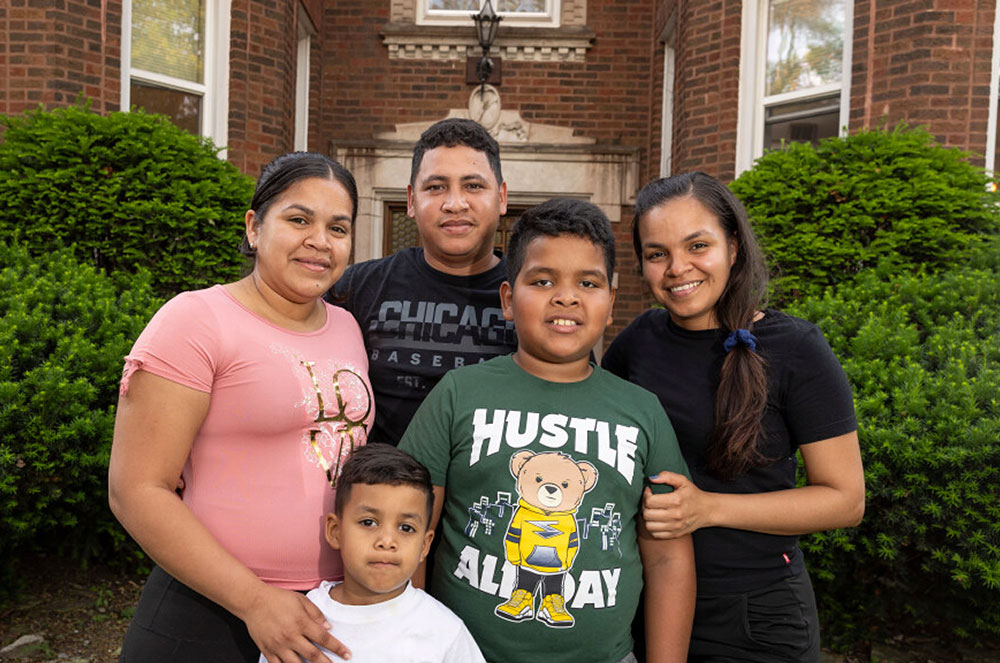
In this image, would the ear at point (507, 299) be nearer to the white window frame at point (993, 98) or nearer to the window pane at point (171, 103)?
the white window frame at point (993, 98)

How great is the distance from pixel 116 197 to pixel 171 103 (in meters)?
2.25

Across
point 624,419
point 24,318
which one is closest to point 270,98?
point 24,318

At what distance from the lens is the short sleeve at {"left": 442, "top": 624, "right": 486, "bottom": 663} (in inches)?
62.8

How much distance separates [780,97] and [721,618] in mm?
6204

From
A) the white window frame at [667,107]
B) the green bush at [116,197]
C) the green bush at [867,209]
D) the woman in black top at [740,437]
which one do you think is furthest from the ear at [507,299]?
the white window frame at [667,107]

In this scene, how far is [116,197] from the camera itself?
5098 mm

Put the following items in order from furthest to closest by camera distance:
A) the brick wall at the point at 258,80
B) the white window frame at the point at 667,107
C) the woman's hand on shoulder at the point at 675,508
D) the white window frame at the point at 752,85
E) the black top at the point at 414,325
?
1. the white window frame at the point at 667,107
2. the brick wall at the point at 258,80
3. the white window frame at the point at 752,85
4. the black top at the point at 414,325
5. the woman's hand on shoulder at the point at 675,508

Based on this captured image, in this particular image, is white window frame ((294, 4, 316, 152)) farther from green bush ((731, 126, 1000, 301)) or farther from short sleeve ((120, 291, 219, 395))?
short sleeve ((120, 291, 219, 395))

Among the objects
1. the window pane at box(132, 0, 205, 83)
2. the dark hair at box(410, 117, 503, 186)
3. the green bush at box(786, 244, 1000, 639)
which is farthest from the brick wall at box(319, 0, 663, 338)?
the dark hair at box(410, 117, 503, 186)

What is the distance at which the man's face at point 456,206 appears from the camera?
7.08 ft

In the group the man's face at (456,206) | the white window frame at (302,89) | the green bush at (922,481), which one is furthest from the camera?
the white window frame at (302,89)

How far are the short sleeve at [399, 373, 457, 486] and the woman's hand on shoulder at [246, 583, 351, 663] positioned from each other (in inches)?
15.5

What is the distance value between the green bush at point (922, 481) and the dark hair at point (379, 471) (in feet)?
6.82

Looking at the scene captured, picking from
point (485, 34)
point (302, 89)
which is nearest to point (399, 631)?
point (485, 34)
